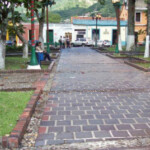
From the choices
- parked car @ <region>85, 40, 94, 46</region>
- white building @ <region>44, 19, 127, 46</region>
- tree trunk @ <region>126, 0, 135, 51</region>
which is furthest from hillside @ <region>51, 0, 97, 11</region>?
tree trunk @ <region>126, 0, 135, 51</region>

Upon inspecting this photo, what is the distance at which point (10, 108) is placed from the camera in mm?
5023

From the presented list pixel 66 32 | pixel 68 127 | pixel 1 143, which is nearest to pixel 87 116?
pixel 68 127

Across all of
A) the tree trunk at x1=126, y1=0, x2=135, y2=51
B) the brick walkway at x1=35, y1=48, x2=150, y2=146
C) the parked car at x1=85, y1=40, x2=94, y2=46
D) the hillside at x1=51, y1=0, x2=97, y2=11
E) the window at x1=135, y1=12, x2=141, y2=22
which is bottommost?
the brick walkway at x1=35, y1=48, x2=150, y2=146

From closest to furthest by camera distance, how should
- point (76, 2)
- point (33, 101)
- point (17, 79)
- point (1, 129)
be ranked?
point (1, 129) < point (33, 101) < point (17, 79) < point (76, 2)

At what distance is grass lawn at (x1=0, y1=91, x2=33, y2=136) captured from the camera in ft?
13.2

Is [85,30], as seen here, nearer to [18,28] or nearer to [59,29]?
[59,29]

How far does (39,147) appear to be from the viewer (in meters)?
3.62

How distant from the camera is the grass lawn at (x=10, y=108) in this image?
4.01m

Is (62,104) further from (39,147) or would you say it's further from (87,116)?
(39,147)

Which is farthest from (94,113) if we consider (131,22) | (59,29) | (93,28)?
(93,28)

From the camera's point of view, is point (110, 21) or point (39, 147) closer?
point (39, 147)

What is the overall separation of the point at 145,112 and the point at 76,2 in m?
119

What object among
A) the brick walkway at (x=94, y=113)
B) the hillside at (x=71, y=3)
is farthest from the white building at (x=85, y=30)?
the hillside at (x=71, y=3)

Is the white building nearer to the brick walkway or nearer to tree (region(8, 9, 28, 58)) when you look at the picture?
tree (region(8, 9, 28, 58))
